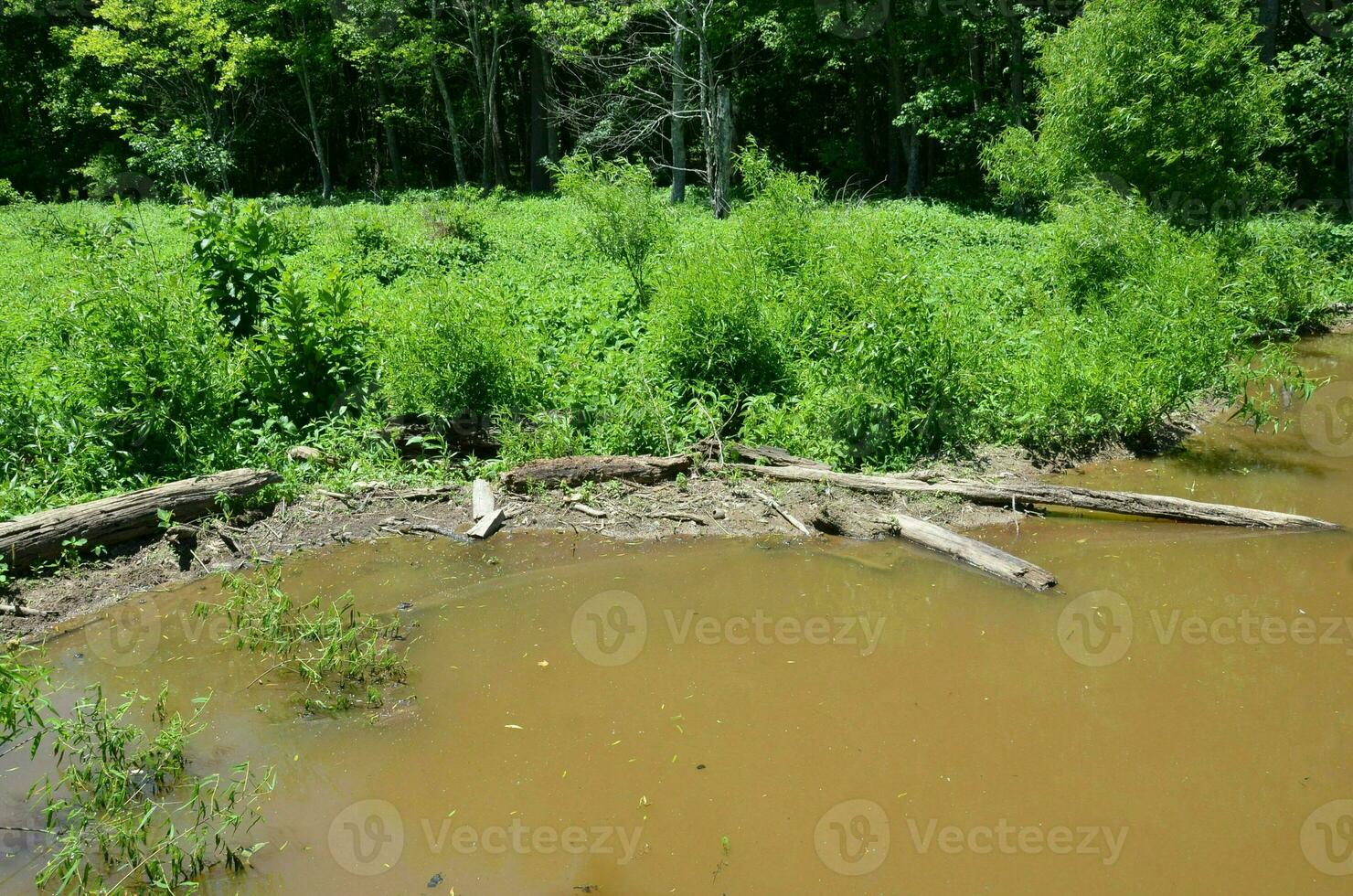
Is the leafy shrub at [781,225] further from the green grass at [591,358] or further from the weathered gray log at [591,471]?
the weathered gray log at [591,471]

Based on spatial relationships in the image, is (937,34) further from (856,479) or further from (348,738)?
(348,738)

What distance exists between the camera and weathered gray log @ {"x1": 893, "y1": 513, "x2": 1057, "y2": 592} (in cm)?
635

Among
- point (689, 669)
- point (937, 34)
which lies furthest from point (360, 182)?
point (689, 669)

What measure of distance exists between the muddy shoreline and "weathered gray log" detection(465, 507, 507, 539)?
81mm

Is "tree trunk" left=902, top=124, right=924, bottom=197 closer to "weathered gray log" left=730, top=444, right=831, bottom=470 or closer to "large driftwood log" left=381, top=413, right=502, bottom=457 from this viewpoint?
"weathered gray log" left=730, top=444, right=831, bottom=470

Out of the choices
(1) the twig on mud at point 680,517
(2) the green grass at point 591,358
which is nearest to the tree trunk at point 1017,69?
(2) the green grass at point 591,358

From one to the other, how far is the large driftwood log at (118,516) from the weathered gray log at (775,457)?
3817mm

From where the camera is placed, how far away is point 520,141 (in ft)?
115

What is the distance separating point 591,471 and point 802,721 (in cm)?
350

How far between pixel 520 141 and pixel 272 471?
29907mm

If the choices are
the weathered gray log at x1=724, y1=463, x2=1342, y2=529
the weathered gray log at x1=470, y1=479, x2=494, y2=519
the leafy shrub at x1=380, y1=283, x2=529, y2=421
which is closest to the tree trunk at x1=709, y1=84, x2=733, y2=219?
the leafy shrub at x1=380, y1=283, x2=529, y2=421

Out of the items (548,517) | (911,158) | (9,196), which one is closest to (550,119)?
(911,158)

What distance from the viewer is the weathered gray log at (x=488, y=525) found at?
726 centimetres

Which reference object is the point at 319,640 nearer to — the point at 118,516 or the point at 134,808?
the point at 134,808
